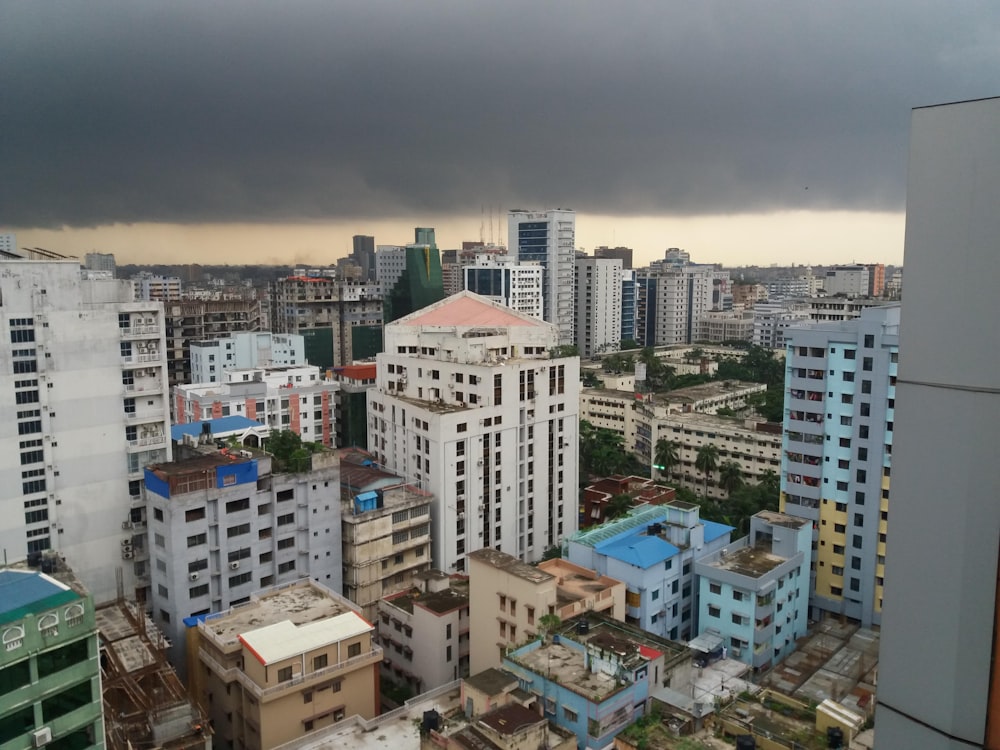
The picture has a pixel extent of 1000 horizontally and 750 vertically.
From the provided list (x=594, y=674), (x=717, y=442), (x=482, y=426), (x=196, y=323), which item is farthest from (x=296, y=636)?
(x=196, y=323)

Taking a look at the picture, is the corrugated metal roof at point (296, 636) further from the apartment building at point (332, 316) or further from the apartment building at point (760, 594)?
the apartment building at point (332, 316)

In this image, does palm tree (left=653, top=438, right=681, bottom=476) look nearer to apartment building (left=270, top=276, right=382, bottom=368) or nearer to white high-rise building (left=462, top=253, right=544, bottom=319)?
apartment building (left=270, top=276, right=382, bottom=368)

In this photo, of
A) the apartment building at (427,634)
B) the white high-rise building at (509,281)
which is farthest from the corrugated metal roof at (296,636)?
the white high-rise building at (509,281)

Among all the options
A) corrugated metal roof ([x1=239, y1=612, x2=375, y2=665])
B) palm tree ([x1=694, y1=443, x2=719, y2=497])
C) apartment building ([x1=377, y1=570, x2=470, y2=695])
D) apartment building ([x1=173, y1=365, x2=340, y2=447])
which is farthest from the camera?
apartment building ([x1=173, y1=365, x2=340, y2=447])

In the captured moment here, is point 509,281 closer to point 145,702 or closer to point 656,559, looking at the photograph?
point 656,559

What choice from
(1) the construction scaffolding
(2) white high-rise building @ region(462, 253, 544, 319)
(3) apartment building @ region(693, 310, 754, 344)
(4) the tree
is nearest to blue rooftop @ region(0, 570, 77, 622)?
(1) the construction scaffolding
